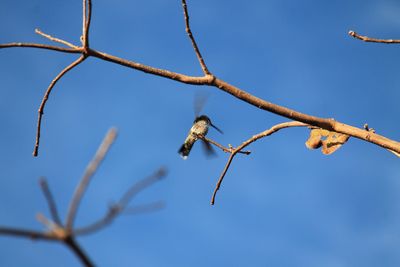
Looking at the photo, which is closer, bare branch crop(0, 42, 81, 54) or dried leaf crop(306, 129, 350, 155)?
bare branch crop(0, 42, 81, 54)

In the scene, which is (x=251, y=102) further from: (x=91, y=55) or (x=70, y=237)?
(x=70, y=237)

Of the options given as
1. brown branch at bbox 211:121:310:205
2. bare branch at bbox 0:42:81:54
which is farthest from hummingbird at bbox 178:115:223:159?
bare branch at bbox 0:42:81:54

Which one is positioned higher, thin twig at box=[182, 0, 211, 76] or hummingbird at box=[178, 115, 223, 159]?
hummingbird at box=[178, 115, 223, 159]

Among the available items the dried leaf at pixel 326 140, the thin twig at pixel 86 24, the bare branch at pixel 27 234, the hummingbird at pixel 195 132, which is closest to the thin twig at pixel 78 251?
the bare branch at pixel 27 234

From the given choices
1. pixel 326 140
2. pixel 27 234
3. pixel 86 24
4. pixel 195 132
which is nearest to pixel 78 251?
pixel 27 234

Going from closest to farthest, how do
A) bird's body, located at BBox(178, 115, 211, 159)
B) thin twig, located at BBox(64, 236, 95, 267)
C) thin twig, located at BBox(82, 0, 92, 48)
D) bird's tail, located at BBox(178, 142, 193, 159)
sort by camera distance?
thin twig, located at BBox(64, 236, 95, 267) < thin twig, located at BBox(82, 0, 92, 48) < bird's body, located at BBox(178, 115, 211, 159) < bird's tail, located at BBox(178, 142, 193, 159)

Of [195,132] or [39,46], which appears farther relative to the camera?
[195,132]

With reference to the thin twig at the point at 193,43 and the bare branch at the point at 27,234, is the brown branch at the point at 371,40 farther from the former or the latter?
the bare branch at the point at 27,234

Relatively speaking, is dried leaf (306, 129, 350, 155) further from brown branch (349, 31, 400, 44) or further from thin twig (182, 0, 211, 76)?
thin twig (182, 0, 211, 76)

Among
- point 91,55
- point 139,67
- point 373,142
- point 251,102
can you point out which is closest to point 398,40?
Result: point 373,142

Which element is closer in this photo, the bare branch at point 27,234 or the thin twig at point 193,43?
the bare branch at point 27,234

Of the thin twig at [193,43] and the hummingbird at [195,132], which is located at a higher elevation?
the hummingbird at [195,132]

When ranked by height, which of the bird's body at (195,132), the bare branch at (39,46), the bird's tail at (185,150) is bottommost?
the bare branch at (39,46)

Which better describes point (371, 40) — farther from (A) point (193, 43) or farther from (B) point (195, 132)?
(B) point (195, 132)
